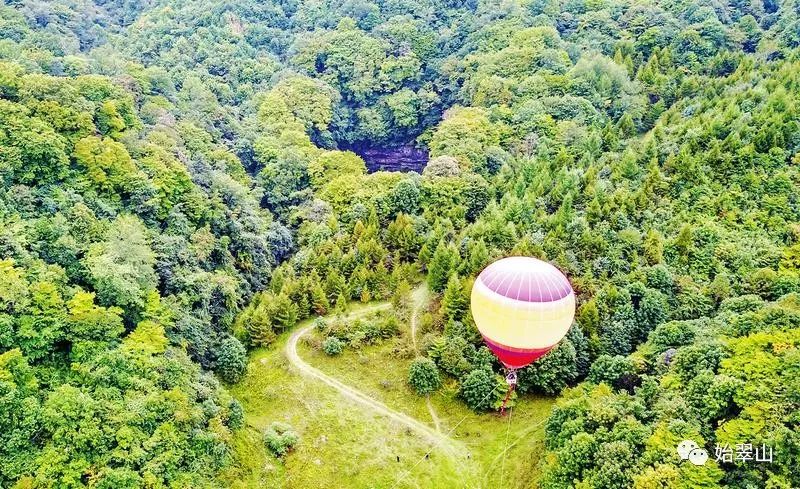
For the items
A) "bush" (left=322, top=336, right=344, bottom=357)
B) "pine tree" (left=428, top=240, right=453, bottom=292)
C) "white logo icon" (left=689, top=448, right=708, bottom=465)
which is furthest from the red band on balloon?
"bush" (left=322, top=336, right=344, bottom=357)

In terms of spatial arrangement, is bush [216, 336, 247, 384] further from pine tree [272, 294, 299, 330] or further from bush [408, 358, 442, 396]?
bush [408, 358, 442, 396]

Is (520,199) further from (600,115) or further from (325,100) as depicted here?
(325,100)

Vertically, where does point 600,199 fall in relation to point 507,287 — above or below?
below

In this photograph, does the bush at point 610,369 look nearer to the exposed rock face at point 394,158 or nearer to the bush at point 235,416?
the bush at point 235,416

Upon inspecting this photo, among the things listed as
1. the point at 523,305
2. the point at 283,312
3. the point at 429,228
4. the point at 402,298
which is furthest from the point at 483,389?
the point at 429,228

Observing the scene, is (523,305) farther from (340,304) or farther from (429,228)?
(429,228)

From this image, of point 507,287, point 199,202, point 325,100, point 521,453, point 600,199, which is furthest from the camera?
point 325,100

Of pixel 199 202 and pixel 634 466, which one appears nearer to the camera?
pixel 634 466

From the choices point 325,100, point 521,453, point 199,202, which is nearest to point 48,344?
point 199,202
